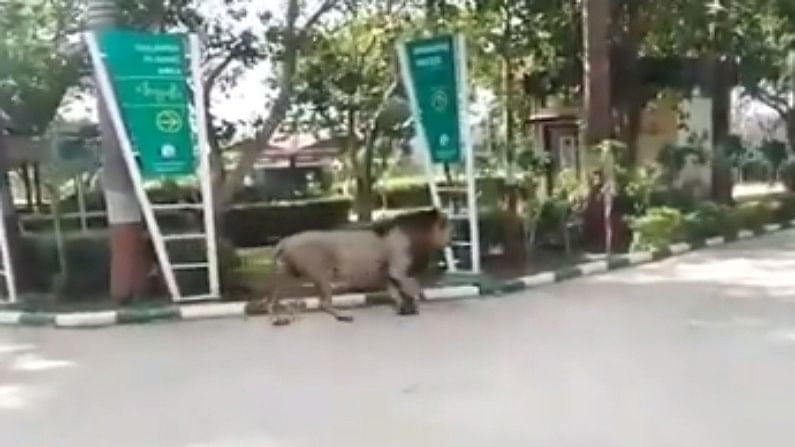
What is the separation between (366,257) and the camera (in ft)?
22.9

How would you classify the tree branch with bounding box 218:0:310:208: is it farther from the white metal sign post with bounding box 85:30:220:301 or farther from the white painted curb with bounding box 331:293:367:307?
the white painted curb with bounding box 331:293:367:307

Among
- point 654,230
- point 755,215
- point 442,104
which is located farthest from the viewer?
point 755,215

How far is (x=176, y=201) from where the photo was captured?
893cm

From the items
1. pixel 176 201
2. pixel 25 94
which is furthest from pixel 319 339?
pixel 25 94

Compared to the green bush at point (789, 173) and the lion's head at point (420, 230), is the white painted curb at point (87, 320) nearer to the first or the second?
the lion's head at point (420, 230)

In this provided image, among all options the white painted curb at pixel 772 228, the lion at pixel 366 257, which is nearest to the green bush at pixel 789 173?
the white painted curb at pixel 772 228

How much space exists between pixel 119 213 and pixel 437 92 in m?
2.65

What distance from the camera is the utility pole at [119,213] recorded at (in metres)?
7.33

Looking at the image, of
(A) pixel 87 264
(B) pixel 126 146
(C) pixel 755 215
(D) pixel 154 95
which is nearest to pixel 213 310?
(B) pixel 126 146

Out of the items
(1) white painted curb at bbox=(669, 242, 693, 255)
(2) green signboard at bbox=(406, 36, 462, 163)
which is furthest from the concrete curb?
(1) white painted curb at bbox=(669, 242, 693, 255)

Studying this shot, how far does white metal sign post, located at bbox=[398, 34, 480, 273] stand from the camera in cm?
805

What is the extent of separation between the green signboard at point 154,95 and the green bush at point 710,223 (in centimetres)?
589

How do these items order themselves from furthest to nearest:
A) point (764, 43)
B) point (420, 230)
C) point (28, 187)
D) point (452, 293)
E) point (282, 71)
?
point (764, 43) → point (28, 187) → point (282, 71) → point (452, 293) → point (420, 230)

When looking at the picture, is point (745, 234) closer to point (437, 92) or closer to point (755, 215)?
point (755, 215)
